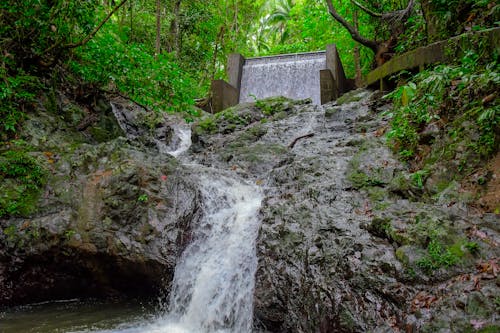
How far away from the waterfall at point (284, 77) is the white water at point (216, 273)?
7.97 meters

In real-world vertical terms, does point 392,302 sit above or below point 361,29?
below

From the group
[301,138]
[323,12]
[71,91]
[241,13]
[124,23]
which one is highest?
[241,13]

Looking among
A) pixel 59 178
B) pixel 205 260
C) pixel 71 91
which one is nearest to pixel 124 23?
pixel 71 91

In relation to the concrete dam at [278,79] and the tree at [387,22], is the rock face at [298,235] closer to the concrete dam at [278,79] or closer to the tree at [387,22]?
the tree at [387,22]

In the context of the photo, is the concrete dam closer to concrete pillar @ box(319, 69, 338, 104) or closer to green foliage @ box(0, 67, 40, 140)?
concrete pillar @ box(319, 69, 338, 104)

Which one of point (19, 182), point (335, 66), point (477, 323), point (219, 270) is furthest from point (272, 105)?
point (477, 323)

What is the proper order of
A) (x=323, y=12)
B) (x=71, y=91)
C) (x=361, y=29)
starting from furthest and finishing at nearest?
1. (x=323, y=12)
2. (x=361, y=29)
3. (x=71, y=91)

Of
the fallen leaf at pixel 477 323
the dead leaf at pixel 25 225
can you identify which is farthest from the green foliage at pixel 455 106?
the dead leaf at pixel 25 225

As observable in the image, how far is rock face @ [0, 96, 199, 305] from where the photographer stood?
17.1 feet

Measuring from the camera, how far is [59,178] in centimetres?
584

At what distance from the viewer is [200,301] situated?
4.82m

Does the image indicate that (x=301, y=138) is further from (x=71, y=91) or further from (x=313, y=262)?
(x=71, y=91)

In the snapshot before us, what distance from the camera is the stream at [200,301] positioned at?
4.50m

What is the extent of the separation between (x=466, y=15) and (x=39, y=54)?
7976 mm
